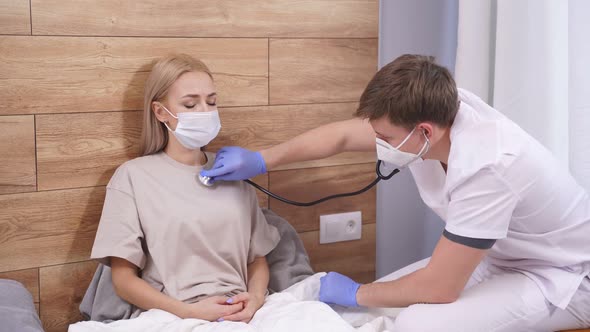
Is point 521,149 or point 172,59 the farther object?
point 172,59

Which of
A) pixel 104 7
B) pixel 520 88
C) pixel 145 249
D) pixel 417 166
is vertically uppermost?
pixel 104 7

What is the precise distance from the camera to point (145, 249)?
1.78 metres

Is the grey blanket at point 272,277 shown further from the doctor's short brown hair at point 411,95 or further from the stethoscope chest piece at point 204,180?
the doctor's short brown hair at point 411,95

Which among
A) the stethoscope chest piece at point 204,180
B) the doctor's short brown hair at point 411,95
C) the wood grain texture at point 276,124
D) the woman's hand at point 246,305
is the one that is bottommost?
the woman's hand at point 246,305

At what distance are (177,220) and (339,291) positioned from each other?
445 mm

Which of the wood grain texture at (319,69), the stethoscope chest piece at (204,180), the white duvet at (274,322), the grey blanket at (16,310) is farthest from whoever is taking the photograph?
the wood grain texture at (319,69)

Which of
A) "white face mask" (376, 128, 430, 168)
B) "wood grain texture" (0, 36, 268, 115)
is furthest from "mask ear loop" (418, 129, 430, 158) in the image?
"wood grain texture" (0, 36, 268, 115)

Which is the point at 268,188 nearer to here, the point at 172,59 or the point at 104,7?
the point at 172,59

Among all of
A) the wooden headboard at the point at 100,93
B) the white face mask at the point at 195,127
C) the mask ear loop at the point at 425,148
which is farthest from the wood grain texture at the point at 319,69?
the mask ear loop at the point at 425,148

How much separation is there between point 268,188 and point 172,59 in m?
0.52

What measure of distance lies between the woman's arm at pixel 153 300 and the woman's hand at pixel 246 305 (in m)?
0.01

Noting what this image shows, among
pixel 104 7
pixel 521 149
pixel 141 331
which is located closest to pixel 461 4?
pixel 521 149

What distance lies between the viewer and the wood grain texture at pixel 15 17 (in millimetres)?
1694

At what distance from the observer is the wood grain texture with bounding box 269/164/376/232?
2.14 metres
